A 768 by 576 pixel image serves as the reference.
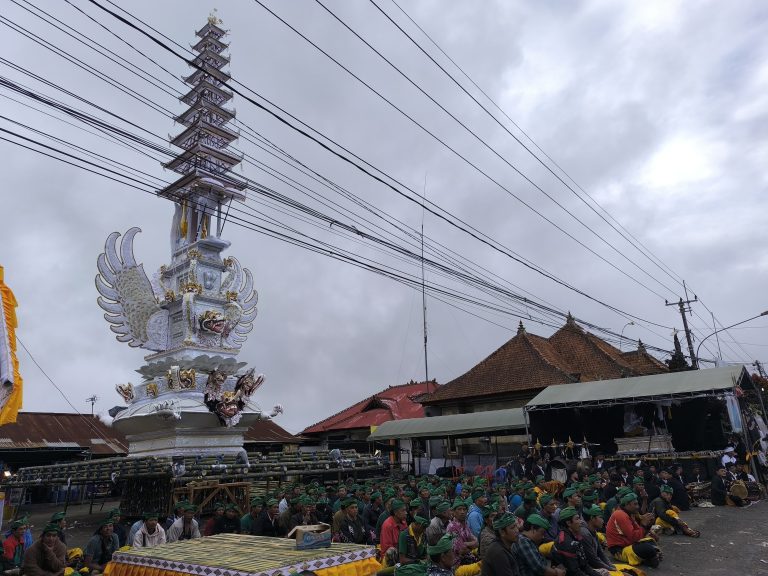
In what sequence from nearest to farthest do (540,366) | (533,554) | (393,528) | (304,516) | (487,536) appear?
(533,554) < (487,536) < (393,528) < (304,516) < (540,366)

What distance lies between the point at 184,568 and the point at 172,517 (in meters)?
7.54

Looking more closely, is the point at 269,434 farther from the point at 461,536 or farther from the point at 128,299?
the point at 461,536

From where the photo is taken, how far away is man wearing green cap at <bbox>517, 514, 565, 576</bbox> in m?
7.42

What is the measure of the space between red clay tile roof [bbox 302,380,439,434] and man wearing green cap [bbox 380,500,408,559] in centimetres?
Answer: 2453

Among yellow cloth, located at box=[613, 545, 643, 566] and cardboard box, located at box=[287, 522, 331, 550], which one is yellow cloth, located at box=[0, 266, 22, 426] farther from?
yellow cloth, located at box=[613, 545, 643, 566]

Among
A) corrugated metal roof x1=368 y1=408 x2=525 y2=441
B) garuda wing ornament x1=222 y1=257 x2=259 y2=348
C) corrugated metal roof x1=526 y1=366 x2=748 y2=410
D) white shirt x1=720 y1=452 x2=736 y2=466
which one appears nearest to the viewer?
corrugated metal roof x1=526 y1=366 x2=748 y2=410

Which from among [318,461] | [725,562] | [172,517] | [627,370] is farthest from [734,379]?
[172,517]

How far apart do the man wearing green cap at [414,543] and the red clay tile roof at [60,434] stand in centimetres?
2090

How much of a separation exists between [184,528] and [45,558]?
304 centimetres

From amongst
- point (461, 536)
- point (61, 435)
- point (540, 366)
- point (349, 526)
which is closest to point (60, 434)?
point (61, 435)

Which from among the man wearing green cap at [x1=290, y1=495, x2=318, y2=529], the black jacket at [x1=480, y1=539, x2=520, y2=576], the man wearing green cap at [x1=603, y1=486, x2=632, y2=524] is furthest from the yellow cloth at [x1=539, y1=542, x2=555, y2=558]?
the man wearing green cap at [x1=290, y1=495, x2=318, y2=529]

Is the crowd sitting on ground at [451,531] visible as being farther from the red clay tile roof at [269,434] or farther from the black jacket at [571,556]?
the red clay tile roof at [269,434]

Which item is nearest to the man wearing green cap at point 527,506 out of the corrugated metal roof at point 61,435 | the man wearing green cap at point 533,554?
the man wearing green cap at point 533,554

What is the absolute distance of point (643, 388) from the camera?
20422 mm
